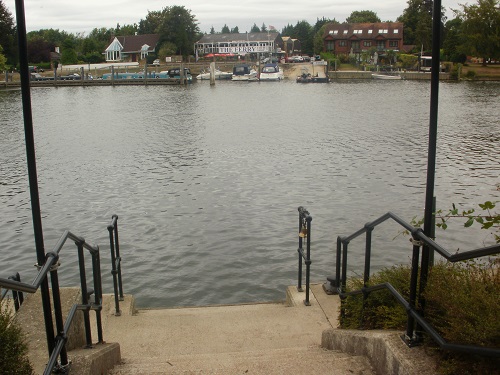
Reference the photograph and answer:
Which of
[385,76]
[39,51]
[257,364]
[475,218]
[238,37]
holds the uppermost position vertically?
[238,37]

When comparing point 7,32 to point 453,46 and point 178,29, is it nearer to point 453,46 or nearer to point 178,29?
point 178,29

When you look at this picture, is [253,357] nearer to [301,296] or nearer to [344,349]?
[344,349]

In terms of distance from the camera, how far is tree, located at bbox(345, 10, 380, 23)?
14300cm

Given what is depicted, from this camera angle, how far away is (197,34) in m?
130

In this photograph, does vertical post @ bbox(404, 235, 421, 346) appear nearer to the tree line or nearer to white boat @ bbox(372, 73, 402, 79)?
the tree line

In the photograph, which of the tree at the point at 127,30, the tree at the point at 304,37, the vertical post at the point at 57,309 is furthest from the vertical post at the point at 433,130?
the tree at the point at 127,30

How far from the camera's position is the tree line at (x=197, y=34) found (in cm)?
8244

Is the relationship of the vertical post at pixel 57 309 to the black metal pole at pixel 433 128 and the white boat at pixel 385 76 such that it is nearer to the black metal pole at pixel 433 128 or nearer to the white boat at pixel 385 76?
the black metal pole at pixel 433 128

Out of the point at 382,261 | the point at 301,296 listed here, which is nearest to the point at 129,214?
the point at 382,261

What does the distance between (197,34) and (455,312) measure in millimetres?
132285

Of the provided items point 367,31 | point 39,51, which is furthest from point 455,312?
point 367,31

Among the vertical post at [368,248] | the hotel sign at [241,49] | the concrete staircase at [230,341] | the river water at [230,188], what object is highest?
the hotel sign at [241,49]

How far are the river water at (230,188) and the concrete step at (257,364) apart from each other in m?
3.81

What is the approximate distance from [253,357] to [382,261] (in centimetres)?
808
